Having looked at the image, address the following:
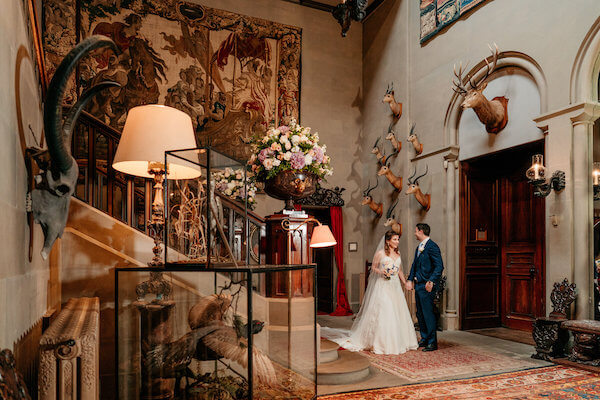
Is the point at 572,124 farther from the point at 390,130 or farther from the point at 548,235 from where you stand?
the point at 390,130

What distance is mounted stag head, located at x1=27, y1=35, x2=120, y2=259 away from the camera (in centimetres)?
166

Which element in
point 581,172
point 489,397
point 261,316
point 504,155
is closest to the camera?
point 261,316

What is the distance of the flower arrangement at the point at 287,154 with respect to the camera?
15.0 feet

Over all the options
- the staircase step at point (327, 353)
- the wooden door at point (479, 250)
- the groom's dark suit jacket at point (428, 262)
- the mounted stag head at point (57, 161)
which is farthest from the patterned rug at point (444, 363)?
the mounted stag head at point (57, 161)

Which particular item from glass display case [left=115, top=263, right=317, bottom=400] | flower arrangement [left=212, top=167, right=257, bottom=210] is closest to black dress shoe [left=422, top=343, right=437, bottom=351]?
glass display case [left=115, top=263, right=317, bottom=400]

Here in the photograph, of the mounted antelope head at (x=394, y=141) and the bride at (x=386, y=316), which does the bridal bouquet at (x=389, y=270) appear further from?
the mounted antelope head at (x=394, y=141)

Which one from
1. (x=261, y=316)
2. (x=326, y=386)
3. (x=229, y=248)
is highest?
(x=229, y=248)

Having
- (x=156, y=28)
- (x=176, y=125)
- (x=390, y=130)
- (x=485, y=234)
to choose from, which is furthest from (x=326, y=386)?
(x=156, y=28)

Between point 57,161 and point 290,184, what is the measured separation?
288 cm

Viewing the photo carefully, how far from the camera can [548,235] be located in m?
6.39

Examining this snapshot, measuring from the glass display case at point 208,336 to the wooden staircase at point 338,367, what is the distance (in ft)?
7.12

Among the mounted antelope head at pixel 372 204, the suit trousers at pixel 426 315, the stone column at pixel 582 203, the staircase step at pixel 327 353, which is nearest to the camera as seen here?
the staircase step at pixel 327 353

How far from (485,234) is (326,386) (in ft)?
17.5

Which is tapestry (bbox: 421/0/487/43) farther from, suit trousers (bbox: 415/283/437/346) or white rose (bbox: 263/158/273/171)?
white rose (bbox: 263/158/273/171)
